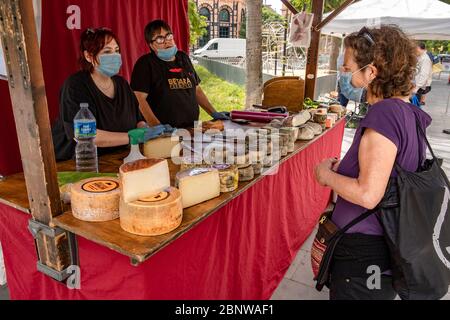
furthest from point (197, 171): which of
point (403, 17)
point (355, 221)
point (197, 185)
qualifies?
point (403, 17)

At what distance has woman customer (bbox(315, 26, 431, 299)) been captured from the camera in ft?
4.13

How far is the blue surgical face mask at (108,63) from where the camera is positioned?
6.98ft

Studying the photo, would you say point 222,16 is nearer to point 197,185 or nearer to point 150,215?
point 197,185

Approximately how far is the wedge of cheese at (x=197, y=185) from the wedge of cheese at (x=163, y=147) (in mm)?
502

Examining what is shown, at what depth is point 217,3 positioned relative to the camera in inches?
1271

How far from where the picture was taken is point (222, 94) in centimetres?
1202

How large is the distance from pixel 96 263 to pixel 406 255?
46.5 inches

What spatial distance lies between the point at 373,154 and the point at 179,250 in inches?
32.6

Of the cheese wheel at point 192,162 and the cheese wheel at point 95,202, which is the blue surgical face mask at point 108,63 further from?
the cheese wheel at point 95,202

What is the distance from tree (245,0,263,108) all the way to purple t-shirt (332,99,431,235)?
5.05 metres

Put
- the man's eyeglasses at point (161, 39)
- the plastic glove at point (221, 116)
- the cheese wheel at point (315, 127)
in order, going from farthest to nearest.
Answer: the plastic glove at point (221, 116) < the man's eyeglasses at point (161, 39) < the cheese wheel at point (315, 127)

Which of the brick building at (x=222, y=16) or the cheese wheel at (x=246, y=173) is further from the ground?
the brick building at (x=222, y=16)

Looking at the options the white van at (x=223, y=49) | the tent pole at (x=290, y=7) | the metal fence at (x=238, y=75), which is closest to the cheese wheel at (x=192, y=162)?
the tent pole at (x=290, y=7)
